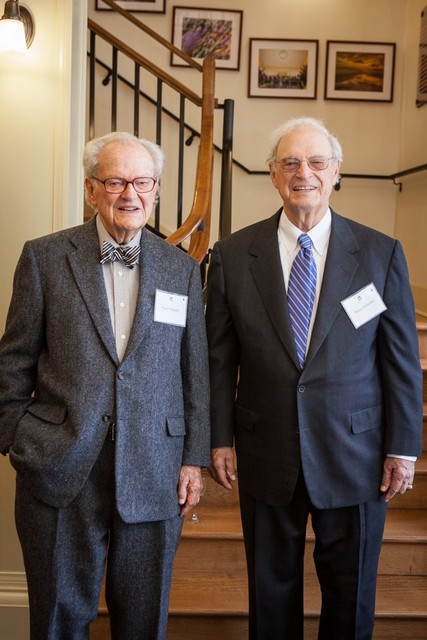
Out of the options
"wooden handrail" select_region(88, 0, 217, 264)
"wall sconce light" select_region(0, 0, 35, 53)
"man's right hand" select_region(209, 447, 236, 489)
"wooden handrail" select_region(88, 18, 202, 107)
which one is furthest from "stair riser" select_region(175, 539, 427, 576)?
"wooden handrail" select_region(88, 18, 202, 107)

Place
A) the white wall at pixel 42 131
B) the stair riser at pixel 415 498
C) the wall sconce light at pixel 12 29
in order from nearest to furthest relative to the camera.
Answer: the wall sconce light at pixel 12 29
the white wall at pixel 42 131
the stair riser at pixel 415 498

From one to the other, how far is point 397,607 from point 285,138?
5.72 feet

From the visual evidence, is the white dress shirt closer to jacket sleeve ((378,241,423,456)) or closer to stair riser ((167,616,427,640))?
jacket sleeve ((378,241,423,456))

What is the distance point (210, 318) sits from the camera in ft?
6.38

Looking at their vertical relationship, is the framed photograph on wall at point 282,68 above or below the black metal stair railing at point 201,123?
above

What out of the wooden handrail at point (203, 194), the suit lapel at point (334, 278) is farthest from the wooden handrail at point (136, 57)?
the suit lapel at point (334, 278)

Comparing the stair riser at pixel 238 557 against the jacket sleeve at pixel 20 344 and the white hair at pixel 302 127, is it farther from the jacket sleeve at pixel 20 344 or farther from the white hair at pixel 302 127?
the white hair at pixel 302 127

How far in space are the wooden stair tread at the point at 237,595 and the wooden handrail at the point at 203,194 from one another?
130 centimetres

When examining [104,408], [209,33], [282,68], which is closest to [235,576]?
[104,408]

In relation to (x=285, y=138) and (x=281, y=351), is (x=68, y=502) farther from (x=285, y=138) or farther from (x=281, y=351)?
(x=285, y=138)

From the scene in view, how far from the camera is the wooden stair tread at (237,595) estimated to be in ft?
8.35

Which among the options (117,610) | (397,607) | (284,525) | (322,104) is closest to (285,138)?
(284,525)

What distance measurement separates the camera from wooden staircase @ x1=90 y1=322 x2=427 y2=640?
256 centimetres

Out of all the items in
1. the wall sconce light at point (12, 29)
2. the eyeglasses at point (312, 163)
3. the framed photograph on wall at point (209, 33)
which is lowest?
the eyeglasses at point (312, 163)
